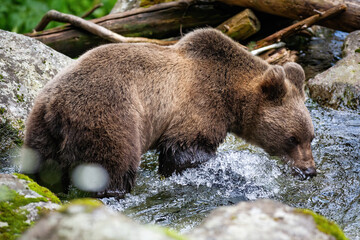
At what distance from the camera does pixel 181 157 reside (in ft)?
20.3

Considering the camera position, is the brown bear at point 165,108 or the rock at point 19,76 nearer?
the brown bear at point 165,108

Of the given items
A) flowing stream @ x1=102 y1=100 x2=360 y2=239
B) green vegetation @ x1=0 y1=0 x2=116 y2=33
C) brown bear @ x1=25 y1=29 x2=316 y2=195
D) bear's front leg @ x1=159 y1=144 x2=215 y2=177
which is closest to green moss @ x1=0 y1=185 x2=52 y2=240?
brown bear @ x1=25 y1=29 x2=316 y2=195

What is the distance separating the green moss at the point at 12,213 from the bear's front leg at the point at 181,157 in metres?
2.84

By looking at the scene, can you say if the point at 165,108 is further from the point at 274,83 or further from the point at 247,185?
the point at 247,185

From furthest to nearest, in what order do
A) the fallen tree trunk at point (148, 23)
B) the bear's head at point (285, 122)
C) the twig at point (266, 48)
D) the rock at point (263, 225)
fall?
the fallen tree trunk at point (148, 23)
the twig at point (266, 48)
the bear's head at point (285, 122)
the rock at point (263, 225)

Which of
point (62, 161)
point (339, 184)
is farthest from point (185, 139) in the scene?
point (339, 184)

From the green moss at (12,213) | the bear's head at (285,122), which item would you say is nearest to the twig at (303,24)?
the bear's head at (285,122)

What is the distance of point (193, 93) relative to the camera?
20.1ft

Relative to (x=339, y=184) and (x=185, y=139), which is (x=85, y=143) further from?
(x=339, y=184)

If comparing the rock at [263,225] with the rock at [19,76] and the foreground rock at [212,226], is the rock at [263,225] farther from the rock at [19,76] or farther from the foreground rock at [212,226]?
the rock at [19,76]

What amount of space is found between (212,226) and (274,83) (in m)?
3.98

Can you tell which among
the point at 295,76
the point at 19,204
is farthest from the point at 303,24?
the point at 19,204

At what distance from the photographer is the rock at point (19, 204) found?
3379 mm

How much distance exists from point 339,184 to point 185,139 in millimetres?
2546
